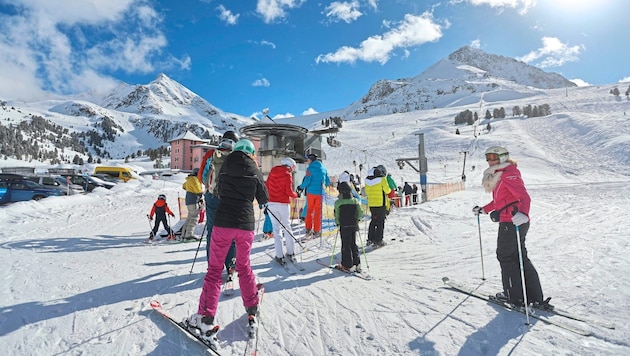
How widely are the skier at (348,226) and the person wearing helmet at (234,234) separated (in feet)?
7.76

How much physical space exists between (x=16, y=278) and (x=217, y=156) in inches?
146

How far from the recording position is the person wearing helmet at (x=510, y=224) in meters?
A: 3.56

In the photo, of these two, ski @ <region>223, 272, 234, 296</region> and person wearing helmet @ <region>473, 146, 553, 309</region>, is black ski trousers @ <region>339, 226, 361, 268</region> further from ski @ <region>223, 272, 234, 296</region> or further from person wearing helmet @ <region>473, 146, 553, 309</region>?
person wearing helmet @ <region>473, 146, 553, 309</region>

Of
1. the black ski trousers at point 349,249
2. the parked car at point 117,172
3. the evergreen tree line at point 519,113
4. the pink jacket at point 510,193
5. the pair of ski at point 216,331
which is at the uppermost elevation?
the evergreen tree line at point 519,113

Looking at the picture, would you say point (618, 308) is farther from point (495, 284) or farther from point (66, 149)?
point (66, 149)

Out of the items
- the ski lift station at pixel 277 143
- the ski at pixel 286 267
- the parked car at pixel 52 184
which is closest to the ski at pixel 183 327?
the ski at pixel 286 267

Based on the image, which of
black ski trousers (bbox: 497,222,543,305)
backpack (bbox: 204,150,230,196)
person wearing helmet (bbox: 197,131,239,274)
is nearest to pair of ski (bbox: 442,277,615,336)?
black ski trousers (bbox: 497,222,543,305)

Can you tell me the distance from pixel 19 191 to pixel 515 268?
19.2 metres

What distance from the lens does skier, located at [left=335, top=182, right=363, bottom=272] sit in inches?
208

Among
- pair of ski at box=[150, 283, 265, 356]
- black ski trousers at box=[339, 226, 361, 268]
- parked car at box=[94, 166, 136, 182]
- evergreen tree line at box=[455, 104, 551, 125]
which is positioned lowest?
pair of ski at box=[150, 283, 265, 356]

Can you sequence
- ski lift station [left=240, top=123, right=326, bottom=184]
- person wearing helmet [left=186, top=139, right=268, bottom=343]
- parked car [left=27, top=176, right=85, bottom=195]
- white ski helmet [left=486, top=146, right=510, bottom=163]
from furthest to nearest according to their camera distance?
1. parked car [left=27, top=176, right=85, bottom=195]
2. ski lift station [left=240, top=123, right=326, bottom=184]
3. white ski helmet [left=486, top=146, right=510, bottom=163]
4. person wearing helmet [left=186, top=139, right=268, bottom=343]

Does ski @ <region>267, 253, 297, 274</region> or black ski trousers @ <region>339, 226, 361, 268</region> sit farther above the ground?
black ski trousers @ <region>339, 226, 361, 268</region>

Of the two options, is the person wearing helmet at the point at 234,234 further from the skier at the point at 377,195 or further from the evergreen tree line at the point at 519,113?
the evergreen tree line at the point at 519,113

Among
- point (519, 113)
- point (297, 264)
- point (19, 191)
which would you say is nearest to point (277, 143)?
point (297, 264)
